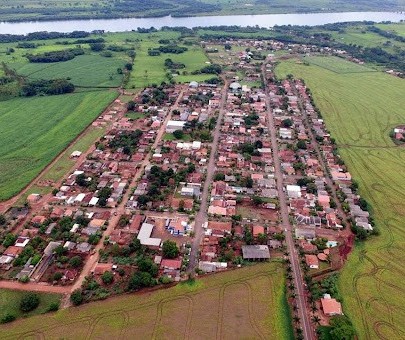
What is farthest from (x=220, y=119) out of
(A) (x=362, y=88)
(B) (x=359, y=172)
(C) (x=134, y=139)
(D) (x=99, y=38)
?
(D) (x=99, y=38)

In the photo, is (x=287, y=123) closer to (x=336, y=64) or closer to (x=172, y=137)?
(x=172, y=137)

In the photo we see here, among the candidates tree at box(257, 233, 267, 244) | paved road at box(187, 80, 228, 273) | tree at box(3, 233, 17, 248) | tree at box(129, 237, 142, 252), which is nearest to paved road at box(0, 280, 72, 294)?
tree at box(3, 233, 17, 248)

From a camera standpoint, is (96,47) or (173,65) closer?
(173,65)

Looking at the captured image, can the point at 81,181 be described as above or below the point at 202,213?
above

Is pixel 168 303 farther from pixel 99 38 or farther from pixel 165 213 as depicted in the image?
pixel 99 38

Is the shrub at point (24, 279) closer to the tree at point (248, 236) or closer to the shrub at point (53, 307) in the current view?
the shrub at point (53, 307)

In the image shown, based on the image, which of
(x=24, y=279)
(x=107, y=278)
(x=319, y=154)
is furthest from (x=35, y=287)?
(x=319, y=154)

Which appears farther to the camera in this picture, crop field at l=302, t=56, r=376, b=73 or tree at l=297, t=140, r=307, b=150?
crop field at l=302, t=56, r=376, b=73

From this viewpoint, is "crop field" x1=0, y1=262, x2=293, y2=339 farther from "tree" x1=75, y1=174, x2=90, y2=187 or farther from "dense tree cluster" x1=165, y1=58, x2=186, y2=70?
"dense tree cluster" x1=165, y1=58, x2=186, y2=70
